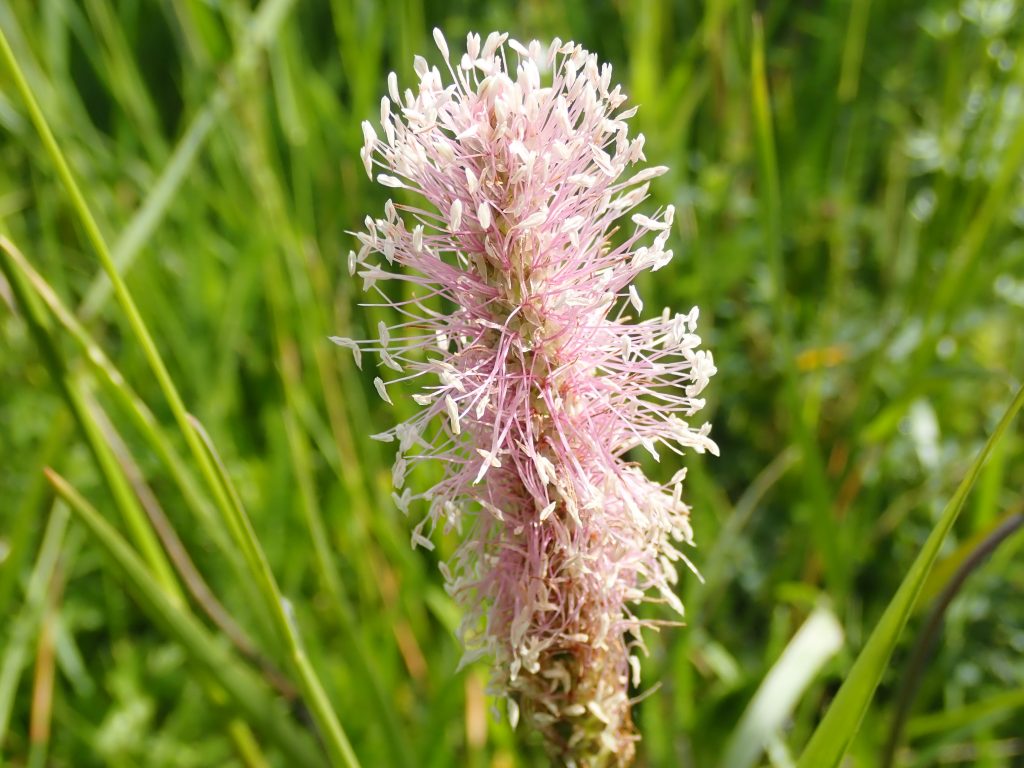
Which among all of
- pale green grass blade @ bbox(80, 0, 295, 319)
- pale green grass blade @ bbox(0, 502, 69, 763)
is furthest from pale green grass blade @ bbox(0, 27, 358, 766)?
pale green grass blade @ bbox(0, 502, 69, 763)

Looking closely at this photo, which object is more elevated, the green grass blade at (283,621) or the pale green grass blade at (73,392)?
the pale green grass blade at (73,392)

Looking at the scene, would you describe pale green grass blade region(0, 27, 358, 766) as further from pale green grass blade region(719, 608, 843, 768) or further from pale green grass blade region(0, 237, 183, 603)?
pale green grass blade region(719, 608, 843, 768)

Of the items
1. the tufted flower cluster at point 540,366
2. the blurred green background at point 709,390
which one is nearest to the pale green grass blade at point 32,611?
the blurred green background at point 709,390

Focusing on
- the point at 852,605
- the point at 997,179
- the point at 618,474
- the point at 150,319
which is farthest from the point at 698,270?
the point at 150,319

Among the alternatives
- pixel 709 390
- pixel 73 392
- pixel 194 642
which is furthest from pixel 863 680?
pixel 709 390

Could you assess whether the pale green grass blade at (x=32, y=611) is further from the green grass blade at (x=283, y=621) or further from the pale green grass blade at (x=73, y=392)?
the green grass blade at (x=283, y=621)

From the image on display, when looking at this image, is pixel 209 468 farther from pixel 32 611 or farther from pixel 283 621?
pixel 32 611

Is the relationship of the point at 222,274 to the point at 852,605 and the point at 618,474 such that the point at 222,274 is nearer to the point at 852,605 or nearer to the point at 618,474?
the point at 852,605
